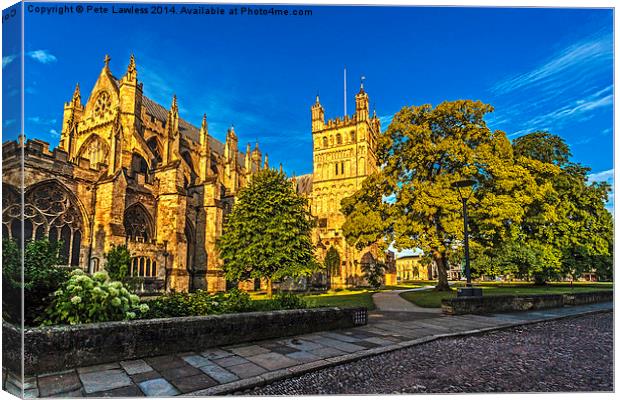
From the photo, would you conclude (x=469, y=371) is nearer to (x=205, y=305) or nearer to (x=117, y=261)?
(x=205, y=305)

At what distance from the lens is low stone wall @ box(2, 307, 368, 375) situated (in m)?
4.55

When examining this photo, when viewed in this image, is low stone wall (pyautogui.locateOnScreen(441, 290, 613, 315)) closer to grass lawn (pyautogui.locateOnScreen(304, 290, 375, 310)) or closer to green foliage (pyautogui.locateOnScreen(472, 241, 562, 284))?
grass lawn (pyautogui.locateOnScreen(304, 290, 375, 310))

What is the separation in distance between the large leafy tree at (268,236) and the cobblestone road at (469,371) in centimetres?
1576

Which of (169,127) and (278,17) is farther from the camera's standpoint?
(169,127)

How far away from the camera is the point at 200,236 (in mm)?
31250

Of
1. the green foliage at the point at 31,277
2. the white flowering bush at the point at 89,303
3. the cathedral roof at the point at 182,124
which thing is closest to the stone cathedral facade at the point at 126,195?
the cathedral roof at the point at 182,124

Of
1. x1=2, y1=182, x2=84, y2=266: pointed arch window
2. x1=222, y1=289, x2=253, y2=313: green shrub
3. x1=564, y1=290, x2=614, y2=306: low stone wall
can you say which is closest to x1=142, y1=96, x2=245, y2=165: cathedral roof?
x1=2, y1=182, x2=84, y2=266: pointed arch window

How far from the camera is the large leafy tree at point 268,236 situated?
73.4 feet

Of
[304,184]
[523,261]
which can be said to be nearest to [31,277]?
[523,261]

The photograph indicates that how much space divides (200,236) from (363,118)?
3430 cm

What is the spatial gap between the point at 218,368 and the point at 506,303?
480 inches

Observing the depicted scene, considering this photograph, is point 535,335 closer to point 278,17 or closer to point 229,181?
point 278,17

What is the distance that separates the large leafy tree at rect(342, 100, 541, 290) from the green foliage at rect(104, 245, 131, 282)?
13105 mm

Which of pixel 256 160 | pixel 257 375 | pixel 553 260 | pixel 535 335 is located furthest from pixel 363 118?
pixel 257 375
